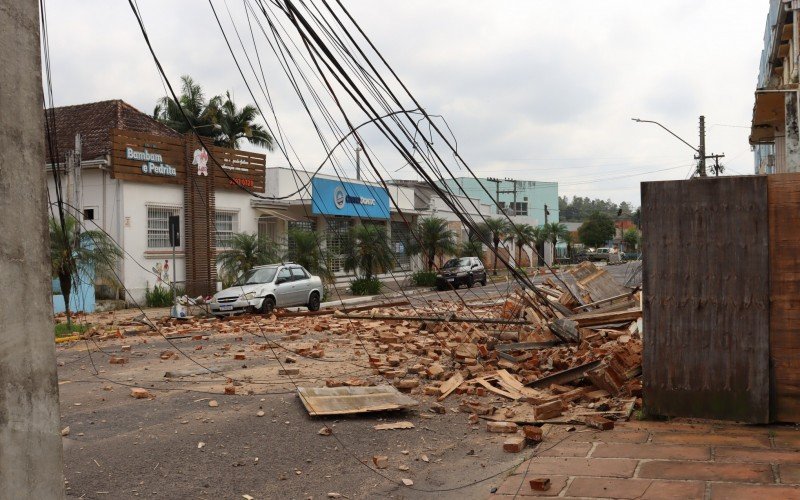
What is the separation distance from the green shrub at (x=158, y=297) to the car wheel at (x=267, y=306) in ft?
19.4

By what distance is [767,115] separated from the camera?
25.2m

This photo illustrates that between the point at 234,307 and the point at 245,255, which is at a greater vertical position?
the point at 245,255

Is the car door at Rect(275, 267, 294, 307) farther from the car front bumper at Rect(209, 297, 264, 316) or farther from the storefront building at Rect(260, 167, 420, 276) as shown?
the storefront building at Rect(260, 167, 420, 276)

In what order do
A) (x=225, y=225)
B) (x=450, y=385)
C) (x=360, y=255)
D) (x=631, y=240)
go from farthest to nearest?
1. (x=631, y=240)
2. (x=360, y=255)
3. (x=225, y=225)
4. (x=450, y=385)

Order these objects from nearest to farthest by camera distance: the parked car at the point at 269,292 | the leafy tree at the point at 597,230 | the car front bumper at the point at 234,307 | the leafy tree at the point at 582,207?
the car front bumper at the point at 234,307, the parked car at the point at 269,292, the leafy tree at the point at 597,230, the leafy tree at the point at 582,207

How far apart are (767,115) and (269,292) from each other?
18.0 metres

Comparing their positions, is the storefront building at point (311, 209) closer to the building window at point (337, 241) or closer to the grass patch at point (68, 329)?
the building window at point (337, 241)

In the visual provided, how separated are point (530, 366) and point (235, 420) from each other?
13.7ft

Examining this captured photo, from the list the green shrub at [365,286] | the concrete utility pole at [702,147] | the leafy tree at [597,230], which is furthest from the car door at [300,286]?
the leafy tree at [597,230]

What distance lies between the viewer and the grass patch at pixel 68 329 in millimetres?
17406

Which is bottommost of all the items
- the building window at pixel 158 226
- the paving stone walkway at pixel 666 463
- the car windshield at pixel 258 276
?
the paving stone walkway at pixel 666 463

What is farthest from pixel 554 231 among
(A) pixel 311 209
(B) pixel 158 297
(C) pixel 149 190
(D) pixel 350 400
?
(D) pixel 350 400

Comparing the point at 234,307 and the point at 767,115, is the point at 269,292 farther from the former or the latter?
the point at 767,115

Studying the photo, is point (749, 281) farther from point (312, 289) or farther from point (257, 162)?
point (257, 162)
